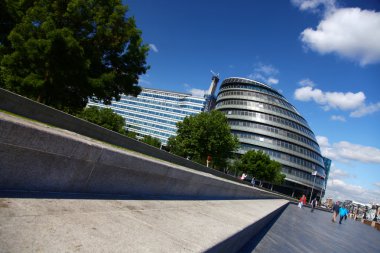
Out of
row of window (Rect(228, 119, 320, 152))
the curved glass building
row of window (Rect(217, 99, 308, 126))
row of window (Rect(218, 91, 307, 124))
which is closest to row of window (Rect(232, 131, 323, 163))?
the curved glass building

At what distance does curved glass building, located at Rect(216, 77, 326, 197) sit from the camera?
8681cm

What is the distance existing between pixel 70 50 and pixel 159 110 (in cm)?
12716

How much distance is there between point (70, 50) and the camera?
1485 centimetres

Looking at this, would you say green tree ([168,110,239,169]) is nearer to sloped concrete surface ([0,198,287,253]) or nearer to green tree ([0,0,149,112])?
green tree ([0,0,149,112])

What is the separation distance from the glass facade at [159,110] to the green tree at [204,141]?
78675 mm

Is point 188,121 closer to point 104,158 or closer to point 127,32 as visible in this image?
point 127,32

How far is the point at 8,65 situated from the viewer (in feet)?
52.2

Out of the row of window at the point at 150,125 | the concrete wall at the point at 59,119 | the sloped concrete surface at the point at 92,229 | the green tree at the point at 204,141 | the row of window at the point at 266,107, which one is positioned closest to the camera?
the sloped concrete surface at the point at 92,229

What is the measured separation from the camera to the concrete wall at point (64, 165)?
2.34m

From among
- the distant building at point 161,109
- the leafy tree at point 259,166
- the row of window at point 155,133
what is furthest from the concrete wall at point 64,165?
the row of window at point 155,133

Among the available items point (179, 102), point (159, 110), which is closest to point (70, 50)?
point (179, 102)

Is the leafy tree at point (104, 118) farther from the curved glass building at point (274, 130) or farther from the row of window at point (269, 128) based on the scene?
the row of window at point (269, 128)

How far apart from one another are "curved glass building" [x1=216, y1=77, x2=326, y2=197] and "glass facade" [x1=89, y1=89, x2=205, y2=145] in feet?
127

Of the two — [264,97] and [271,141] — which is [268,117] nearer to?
[264,97]
